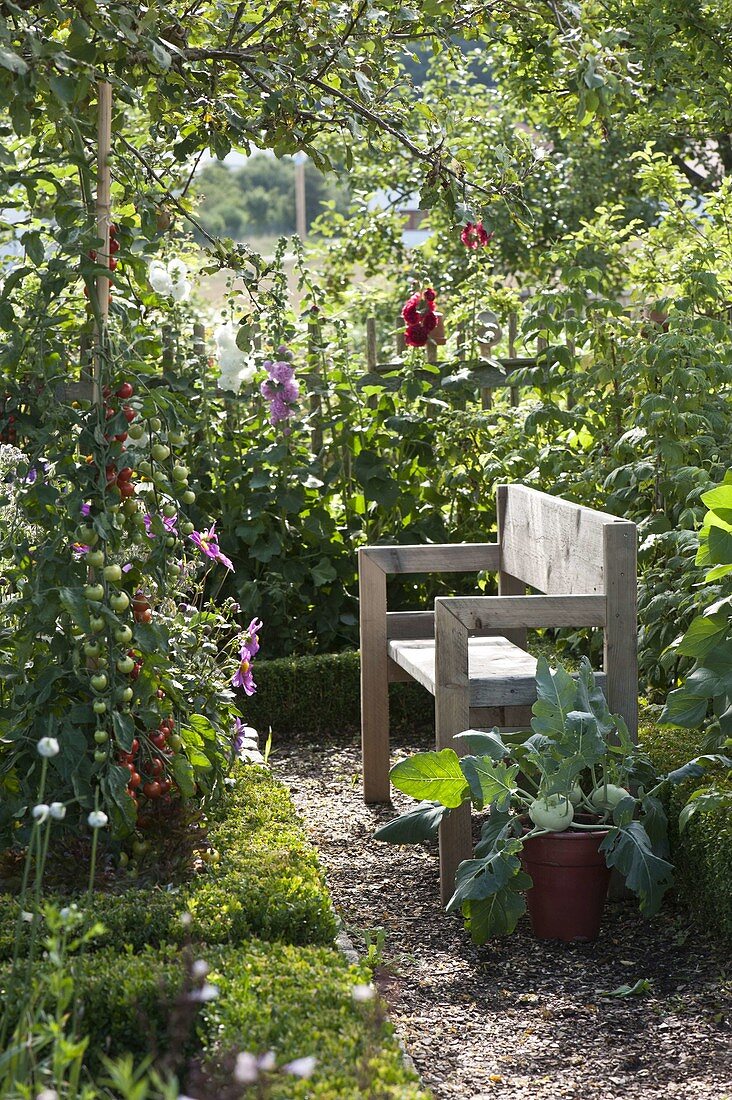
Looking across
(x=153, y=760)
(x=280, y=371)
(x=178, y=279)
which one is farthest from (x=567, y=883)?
(x=178, y=279)

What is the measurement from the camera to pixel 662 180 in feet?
18.8

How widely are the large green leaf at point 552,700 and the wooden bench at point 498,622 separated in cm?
19

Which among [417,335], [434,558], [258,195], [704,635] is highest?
[258,195]

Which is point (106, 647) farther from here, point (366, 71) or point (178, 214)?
point (366, 71)

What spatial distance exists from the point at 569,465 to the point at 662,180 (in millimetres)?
1700

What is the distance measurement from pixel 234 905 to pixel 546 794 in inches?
35.1

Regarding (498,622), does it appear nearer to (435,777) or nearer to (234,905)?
(435,777)

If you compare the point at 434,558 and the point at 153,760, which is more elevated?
the point at 434,558

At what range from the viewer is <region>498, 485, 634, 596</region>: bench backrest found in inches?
132

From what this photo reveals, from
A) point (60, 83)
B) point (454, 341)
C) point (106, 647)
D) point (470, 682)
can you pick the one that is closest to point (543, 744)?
point (470, 682)

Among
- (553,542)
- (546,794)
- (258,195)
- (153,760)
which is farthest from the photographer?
(258,195)

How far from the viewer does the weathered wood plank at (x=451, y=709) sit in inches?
125

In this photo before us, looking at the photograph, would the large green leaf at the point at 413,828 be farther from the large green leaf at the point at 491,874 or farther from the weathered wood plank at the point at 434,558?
the weathered wood plank at the point at 434,558

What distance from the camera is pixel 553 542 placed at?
378cm
